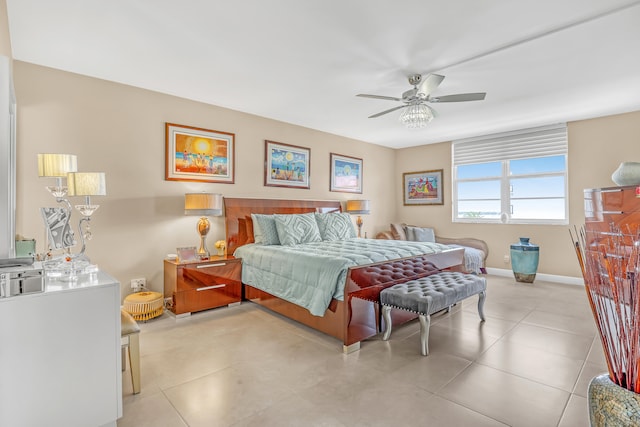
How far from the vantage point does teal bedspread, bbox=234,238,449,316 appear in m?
2.71

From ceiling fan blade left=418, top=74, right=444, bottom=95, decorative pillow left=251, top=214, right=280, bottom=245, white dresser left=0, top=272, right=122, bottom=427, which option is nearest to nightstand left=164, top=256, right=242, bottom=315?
decorative pillow left=251, top=214, right=280, bottom=245

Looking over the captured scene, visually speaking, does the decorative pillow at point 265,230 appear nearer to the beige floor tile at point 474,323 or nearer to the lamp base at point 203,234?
the lamp base at point 203,234

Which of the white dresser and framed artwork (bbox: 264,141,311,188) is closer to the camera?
the white dresser

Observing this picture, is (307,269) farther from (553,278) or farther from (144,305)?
(553,278)

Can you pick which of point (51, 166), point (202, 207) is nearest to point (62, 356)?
point (51, 166)

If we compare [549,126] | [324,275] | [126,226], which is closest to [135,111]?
[126,226]

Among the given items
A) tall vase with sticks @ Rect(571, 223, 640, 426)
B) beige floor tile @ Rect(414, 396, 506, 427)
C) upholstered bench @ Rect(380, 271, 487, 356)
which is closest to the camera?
tall vase with sticks @ Rect(571, 223, 640, 426)

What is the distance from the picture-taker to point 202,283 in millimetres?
3566

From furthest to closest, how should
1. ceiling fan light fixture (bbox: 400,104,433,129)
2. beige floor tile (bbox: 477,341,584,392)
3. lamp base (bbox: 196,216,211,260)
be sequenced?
1. lamp base (bbox: 196,216,211,260)
2. ceiling fan light fixture (bbox: 400,104,433,129)
3. beige floor tile (bbox: 477,341,584,392)

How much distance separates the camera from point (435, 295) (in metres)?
2.62

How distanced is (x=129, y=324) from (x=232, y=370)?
0.79 metres

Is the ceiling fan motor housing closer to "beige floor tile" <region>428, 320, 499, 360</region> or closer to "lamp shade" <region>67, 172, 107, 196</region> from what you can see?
"beige floor tile" <region>428, 320, 499, 360</region>

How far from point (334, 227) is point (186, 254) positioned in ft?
6.81

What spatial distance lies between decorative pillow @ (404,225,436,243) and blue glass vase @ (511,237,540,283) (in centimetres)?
144
